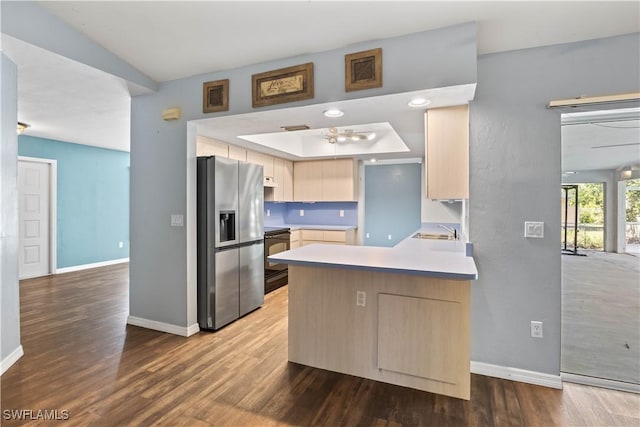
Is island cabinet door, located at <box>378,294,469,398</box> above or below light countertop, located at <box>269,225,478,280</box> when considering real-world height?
below

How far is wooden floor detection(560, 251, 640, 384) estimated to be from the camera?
2414 millimetres

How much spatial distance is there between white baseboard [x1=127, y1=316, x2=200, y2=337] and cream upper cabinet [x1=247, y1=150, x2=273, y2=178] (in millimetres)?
2436

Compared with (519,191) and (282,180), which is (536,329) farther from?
(282,180)

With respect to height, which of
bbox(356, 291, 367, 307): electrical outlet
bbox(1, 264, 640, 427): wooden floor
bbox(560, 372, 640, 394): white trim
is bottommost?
bbox(1, 264, 640, 427): wooden floor

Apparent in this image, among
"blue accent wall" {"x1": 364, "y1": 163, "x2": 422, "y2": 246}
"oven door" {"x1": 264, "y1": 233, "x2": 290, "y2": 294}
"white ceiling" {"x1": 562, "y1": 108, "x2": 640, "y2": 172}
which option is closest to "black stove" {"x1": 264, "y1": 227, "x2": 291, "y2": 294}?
"oven door" {"x1": 264, "y1": 233, "x2": 290, "y2": 294}

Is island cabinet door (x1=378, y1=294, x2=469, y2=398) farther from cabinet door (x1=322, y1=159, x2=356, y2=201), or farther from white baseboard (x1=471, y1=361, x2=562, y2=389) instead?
cabinet door (x1=322, y1=159, x2=356, y2=201)

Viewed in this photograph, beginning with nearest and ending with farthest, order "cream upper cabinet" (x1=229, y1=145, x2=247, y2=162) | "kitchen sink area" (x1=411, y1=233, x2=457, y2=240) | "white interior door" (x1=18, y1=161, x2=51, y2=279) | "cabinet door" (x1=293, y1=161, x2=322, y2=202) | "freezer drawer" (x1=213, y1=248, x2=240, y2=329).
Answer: "freezer drawer" (x1=213, y1=248, x2=240, y2=329) → "kitchen sink area" (x1=411, y1=233, x2=457, y2=240) → "cream upper cabinet" (x1=229, y1=145, x2=247, y2=162) → "white interior door" (x1=18, y1=161, x2=51, y2=279) → "cabinet door" (x1=293, y1=161, x2=322, y2=202)

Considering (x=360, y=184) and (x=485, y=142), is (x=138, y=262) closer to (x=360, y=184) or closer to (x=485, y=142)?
(x=485, y=142)

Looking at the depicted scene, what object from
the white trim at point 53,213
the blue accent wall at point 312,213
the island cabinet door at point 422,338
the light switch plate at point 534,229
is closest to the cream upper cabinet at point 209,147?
the blue accent wall at point 312,213

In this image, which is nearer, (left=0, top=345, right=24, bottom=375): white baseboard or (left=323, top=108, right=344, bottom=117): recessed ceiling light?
(left=0, top=345, right=24, bottom=375): white baseboard

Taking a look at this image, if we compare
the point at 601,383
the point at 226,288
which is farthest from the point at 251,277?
the point at 601,383

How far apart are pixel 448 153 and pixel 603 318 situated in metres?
2.79

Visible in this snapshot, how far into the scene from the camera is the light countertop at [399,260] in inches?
71.1

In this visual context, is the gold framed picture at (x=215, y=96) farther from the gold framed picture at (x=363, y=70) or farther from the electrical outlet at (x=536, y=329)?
the electrical outlet at (x=536, y=329)
